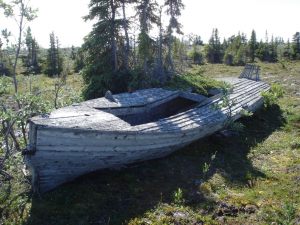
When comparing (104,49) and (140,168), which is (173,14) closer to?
(104,49)

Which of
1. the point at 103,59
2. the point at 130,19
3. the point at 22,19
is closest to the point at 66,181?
the point at 22,19

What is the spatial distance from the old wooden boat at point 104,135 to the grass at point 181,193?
608 millimetres

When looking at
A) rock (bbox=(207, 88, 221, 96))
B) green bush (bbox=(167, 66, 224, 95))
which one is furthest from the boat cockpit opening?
rock (bbox=(207, 88, 221, 96))

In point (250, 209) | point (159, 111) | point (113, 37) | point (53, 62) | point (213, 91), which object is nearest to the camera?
point (250, 209)

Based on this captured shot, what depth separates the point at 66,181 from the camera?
12.3 metres

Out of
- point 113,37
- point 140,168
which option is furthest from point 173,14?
point 140,168

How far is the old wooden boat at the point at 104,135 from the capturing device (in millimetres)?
10906

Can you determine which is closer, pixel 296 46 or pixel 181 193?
pixel 181 193

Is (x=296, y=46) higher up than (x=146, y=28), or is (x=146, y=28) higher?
(x=296, y=46)

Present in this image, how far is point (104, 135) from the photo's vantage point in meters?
11.7


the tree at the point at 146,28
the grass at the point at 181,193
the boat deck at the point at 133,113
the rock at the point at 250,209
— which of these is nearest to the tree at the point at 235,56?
the tree at the point at 146,28

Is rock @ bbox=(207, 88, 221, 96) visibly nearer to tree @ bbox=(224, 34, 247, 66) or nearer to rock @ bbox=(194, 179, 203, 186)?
rock @ bbox=(194, 179, 203, 186)

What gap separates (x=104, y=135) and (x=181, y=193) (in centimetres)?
332

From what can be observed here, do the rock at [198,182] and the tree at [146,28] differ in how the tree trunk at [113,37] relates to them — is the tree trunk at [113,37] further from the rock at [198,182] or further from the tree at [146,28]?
the rock at [198,182]
